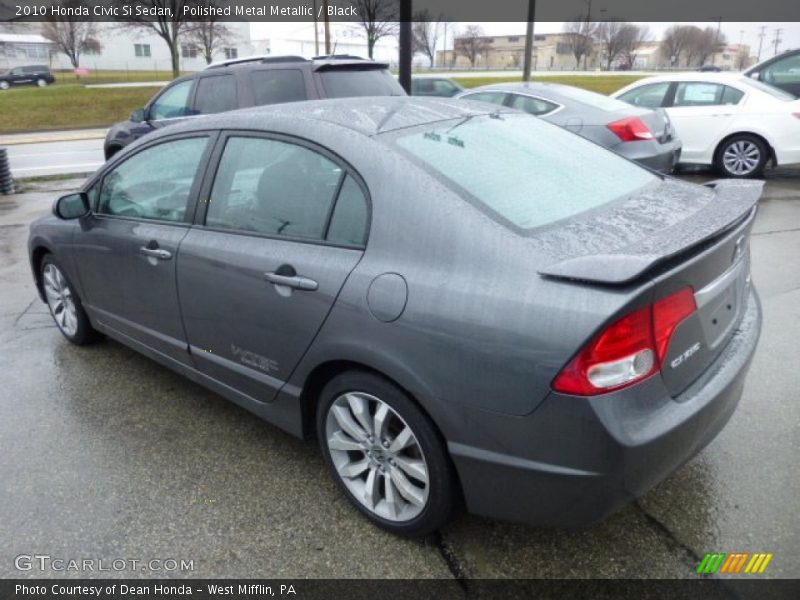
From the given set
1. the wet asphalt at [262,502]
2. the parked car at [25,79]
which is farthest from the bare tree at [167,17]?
the wet asphalt at [262,502]

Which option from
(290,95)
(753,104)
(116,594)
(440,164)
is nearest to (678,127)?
(753,104)

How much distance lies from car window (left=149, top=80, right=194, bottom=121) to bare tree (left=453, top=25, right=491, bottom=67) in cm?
7608

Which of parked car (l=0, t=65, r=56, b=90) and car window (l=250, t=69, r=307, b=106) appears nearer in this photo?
car window (l=250, t=69, r=307, b=106)

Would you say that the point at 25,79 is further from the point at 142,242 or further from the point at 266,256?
the point at 266,256

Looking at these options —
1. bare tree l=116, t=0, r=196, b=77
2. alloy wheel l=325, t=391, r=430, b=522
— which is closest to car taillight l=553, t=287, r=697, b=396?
alloy wheel l=325, t=391, r=430, b=522

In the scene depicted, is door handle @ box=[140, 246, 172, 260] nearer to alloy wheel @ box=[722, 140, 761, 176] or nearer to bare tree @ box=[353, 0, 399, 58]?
alloy wheel @ box=[722, 140, 761, 176]

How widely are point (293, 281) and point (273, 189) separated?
0.50 meters

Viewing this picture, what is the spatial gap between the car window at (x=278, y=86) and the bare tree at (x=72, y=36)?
5796 cm

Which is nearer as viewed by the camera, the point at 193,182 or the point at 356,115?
the point at 356,115

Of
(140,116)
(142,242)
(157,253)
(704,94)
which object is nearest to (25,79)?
(140,116)

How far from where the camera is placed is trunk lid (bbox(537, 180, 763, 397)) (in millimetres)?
1870

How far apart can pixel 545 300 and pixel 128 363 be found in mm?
3068

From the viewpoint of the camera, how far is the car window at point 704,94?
9211 mm

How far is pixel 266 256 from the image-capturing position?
8.60 ft
